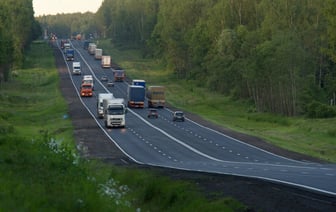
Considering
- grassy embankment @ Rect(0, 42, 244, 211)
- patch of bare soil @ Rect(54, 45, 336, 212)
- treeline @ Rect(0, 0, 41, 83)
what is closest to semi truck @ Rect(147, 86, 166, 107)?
treeline @ Rect(0, 0, 41, 83)

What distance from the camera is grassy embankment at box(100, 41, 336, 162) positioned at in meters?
60.7

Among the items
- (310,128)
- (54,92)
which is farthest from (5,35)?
(310,128)

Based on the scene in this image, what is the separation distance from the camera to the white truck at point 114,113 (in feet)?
231

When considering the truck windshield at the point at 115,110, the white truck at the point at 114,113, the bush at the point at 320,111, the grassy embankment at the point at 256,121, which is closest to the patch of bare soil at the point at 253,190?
the grassy embankment at the point at 256,121

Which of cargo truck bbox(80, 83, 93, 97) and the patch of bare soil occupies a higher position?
the patch of bare soil

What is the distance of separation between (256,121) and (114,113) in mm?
19198

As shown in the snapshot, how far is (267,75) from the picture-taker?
9362 cm

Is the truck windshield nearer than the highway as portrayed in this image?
No

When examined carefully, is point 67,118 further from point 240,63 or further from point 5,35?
point 5,35

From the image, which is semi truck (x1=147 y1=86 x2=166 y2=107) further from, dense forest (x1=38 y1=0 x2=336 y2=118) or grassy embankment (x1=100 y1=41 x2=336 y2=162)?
dense forest (x1=38 y1=0 x2=336 y2=118)

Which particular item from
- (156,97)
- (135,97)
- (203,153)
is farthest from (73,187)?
(156,97)

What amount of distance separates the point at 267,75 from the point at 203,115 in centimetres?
958

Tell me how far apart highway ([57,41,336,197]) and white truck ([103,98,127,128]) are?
622 mm

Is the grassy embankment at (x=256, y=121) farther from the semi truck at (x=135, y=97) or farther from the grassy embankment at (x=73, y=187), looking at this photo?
the grassy embankment at (x=73, y=187)
